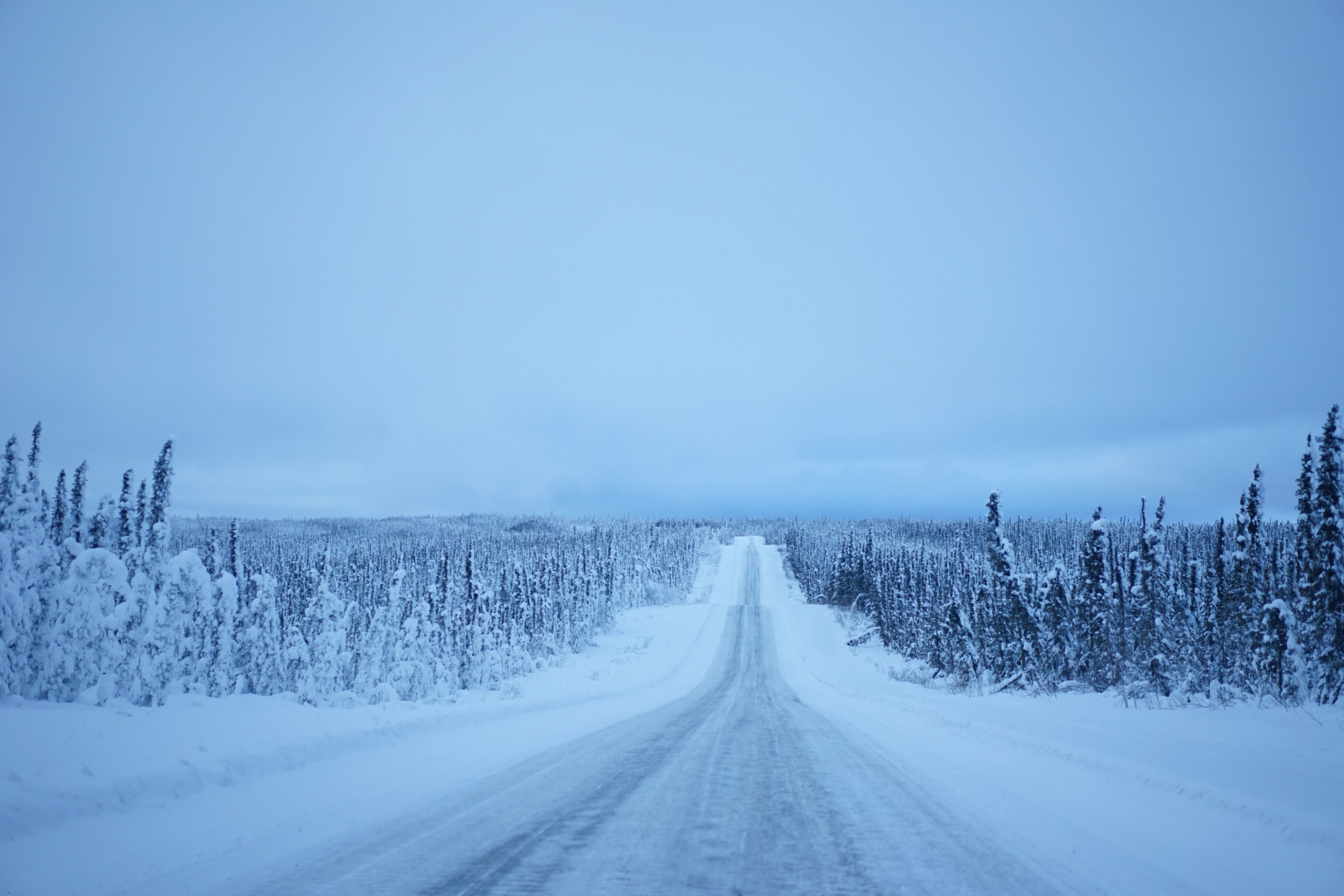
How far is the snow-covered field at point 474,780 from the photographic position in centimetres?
577

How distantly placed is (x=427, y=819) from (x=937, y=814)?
5498 millimetres

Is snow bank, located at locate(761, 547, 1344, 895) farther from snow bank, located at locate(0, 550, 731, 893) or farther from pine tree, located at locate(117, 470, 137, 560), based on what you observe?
pine tree, located at locate(117, 470, 137, 560)

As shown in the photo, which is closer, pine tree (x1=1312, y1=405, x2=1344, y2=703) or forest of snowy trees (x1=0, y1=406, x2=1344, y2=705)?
forest of snowy trees (x1=0, y1=406, x2=1344, y2=705)

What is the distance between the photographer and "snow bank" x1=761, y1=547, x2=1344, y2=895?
226 inches

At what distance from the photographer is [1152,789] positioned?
26.7ft

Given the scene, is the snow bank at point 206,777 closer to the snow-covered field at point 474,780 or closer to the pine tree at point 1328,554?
the snow-covered field at point 474,780

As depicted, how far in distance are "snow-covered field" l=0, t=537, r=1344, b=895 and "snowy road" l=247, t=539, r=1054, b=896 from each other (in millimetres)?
499

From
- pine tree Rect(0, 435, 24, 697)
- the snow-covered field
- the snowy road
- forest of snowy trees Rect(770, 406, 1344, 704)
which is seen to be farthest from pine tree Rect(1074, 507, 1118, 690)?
pine tree Rect(0, 435, 24, 697)

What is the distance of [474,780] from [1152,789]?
335 inches

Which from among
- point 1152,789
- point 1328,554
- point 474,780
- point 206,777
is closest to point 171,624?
point 206,777

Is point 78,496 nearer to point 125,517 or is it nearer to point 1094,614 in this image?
point 125,517

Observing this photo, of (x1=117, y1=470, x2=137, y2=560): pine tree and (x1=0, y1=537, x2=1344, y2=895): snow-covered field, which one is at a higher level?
(x1=117, y1=470, x2=137, y2=560): pine tree

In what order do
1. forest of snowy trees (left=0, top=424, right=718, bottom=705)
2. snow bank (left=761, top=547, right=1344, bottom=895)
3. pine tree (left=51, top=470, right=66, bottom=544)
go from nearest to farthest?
1. snow bank (left=761, top=547, right=1344, bottom=895)
2. forest of snowy trees (left=0, top=424, right=718, bottom=705)
3. pine tree (left=51, top=470, right=66, bottom=544)

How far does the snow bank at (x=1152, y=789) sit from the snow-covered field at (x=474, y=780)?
32 mm
